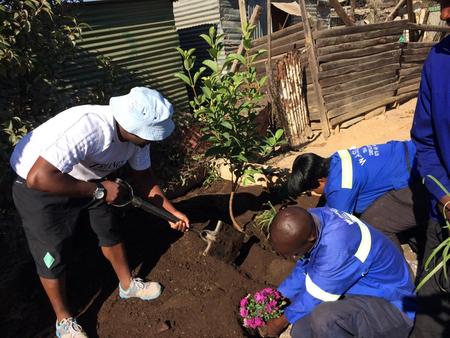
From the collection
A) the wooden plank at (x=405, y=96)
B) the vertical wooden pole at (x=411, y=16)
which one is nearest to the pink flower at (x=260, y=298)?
the wooden plank at (x=405, y=96)

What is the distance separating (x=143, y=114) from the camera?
216 centimetres

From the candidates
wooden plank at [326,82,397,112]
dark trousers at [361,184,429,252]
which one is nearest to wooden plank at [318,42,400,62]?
wooden plank at [326,82,397,112]

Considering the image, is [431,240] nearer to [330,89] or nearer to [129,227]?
[129,227]

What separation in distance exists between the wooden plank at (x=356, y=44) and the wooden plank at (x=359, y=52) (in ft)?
0.19

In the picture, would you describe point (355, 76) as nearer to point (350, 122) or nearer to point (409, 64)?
point (350, 122)

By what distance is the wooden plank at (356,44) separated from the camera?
702cm

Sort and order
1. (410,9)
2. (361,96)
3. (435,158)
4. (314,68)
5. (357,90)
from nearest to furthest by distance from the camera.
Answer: (435,158), (314,68), (357,90), (361,96), (410,9)

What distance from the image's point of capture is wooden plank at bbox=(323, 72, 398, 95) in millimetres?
7316

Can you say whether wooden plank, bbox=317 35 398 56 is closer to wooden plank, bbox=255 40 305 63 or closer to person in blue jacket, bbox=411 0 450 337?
wooden plank, bbox=255 40 305 63

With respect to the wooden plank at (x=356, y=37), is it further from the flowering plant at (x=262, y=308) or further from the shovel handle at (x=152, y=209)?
the flowering plant at (x=262, y=308)

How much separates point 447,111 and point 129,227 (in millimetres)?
3001

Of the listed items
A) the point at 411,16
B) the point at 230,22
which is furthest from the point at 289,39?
the point at 411,16

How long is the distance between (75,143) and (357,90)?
684cm

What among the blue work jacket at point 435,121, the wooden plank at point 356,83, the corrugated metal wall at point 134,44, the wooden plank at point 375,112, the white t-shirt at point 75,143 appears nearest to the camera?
the blue work jacket at point 435,121
